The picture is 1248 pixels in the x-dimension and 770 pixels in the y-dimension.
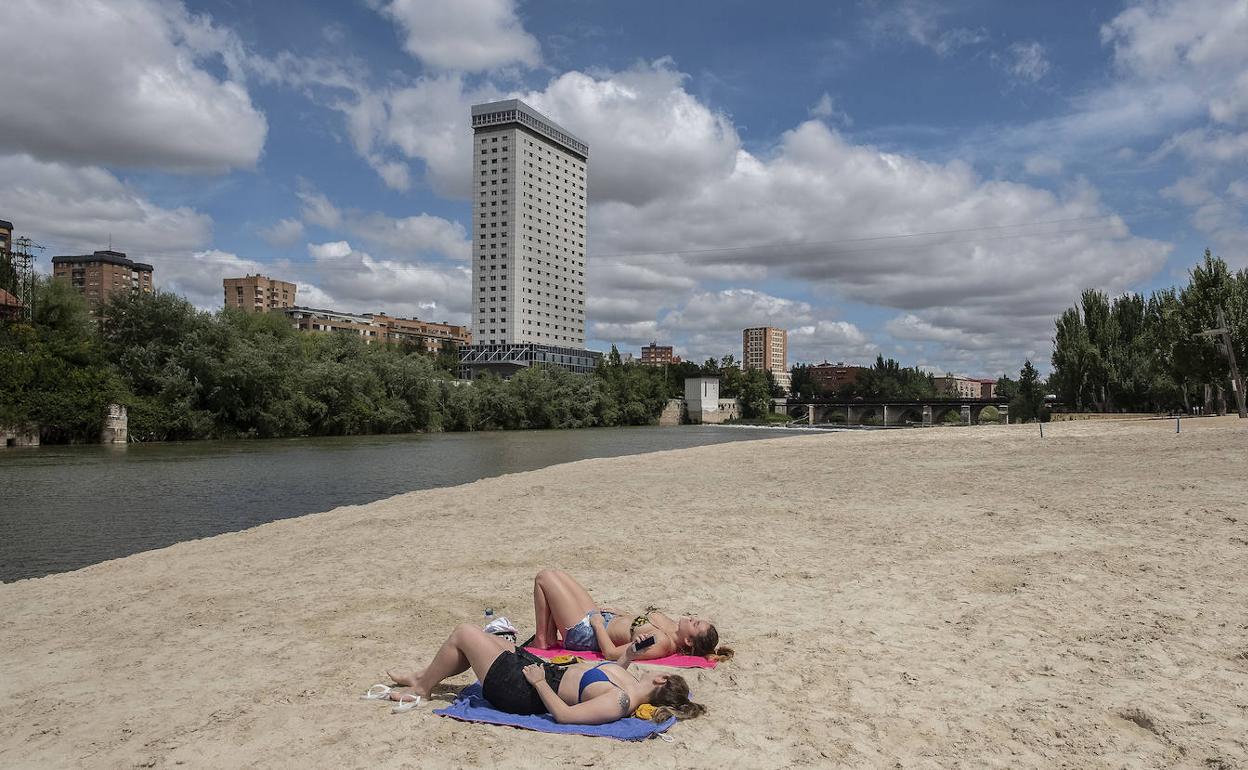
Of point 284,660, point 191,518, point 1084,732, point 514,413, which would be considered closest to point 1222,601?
point 1084,732

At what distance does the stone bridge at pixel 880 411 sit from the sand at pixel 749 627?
4952 inches

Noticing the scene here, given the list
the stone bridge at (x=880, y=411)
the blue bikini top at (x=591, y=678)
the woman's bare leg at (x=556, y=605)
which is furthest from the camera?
the stone bridge at (x=880, y=411)

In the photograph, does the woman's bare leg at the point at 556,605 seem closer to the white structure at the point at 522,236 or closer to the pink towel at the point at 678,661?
the pink towel at the point at 678,661

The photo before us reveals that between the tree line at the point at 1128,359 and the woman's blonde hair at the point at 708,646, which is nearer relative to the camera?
the woman's blonde hair at the point at 708,646

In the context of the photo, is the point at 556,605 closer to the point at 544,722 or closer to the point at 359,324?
the point at 544,722

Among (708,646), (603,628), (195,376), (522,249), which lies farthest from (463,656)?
(522,249)

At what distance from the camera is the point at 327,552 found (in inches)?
496

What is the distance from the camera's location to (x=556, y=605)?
7.02 m

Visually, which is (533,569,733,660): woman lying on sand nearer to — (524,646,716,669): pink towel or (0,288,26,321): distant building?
(524,646,716,669): pink towel

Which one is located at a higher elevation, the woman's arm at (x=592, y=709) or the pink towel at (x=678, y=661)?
the woman's arm at (x=592, y=709)

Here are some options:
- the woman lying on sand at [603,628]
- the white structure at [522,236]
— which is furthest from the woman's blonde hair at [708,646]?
the white structure at [522,236]

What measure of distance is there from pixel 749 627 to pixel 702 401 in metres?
123

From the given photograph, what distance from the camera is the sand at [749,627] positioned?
200 inches

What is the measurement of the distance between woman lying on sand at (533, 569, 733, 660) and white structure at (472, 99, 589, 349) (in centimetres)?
15743
